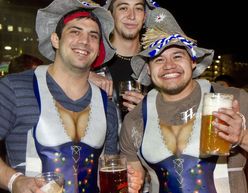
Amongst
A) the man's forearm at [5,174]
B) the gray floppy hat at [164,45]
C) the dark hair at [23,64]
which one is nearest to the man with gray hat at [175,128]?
the gray floppy hat at [164,45]

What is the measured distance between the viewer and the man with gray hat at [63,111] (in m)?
2.66

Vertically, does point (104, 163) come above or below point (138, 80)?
below

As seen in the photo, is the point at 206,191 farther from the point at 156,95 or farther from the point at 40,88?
the point at 40,88

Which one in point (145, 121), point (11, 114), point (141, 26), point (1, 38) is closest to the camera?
point (11, 114)

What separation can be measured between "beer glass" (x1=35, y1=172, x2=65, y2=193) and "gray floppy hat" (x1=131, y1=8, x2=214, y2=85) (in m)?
1.36

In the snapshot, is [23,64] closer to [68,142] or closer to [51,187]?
[68,142]

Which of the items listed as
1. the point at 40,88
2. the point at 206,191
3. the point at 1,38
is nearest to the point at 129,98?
the point at 40,88

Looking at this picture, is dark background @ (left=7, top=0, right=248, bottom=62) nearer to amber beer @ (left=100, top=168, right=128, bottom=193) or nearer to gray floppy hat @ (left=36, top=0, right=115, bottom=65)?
gray floppy hat @ (left=36, top=0, right=115, bottom=65)

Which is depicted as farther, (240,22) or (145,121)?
(240,22)

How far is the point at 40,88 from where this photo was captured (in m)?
2.82

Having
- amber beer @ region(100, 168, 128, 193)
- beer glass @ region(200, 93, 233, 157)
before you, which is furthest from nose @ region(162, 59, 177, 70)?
amber beer @ region(100, 168, 128, 193)

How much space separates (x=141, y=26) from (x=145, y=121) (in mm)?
1421

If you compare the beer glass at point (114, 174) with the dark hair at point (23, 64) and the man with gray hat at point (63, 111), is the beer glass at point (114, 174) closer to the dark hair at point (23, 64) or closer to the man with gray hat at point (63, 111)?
the man with gray hat at point (63, 111)

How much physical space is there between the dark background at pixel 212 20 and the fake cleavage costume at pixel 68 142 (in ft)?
31.3
